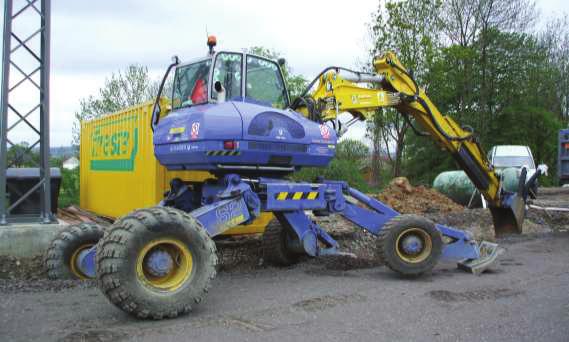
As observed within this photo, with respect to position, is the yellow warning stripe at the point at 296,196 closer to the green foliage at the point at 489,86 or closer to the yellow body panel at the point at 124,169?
the yellow body panel at the point at 124,169

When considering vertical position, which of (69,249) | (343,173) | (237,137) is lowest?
(69,249)

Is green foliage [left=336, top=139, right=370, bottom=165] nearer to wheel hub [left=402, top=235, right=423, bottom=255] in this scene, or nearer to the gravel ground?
the gravel ground

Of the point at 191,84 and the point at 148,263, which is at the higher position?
the point at 191,84

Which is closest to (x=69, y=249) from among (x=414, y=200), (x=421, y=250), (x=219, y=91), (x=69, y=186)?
(x=219, y=91)

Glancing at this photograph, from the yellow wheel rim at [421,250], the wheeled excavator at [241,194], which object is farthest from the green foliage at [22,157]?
the yellow wheel rim at [421,250]

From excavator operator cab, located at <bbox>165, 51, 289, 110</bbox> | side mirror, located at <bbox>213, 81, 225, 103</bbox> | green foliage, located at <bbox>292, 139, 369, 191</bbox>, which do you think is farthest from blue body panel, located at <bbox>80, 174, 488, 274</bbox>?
green foliage, located at <bbox>292, 139, 369, 191</bbox>

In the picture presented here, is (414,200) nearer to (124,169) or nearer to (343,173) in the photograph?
(343,173)

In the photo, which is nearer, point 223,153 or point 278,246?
point 223,153

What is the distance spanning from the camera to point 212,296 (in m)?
6.74

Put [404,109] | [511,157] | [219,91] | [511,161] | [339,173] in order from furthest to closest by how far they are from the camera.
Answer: [339,173] < [511,157] < [511,161] < [404,109] < [219,91]

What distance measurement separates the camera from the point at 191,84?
25.9 ft

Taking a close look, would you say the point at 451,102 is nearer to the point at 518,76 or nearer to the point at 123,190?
the point at 518,76

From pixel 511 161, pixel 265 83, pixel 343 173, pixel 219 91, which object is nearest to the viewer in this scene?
pixel 219 91

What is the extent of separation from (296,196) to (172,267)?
2258 mm
